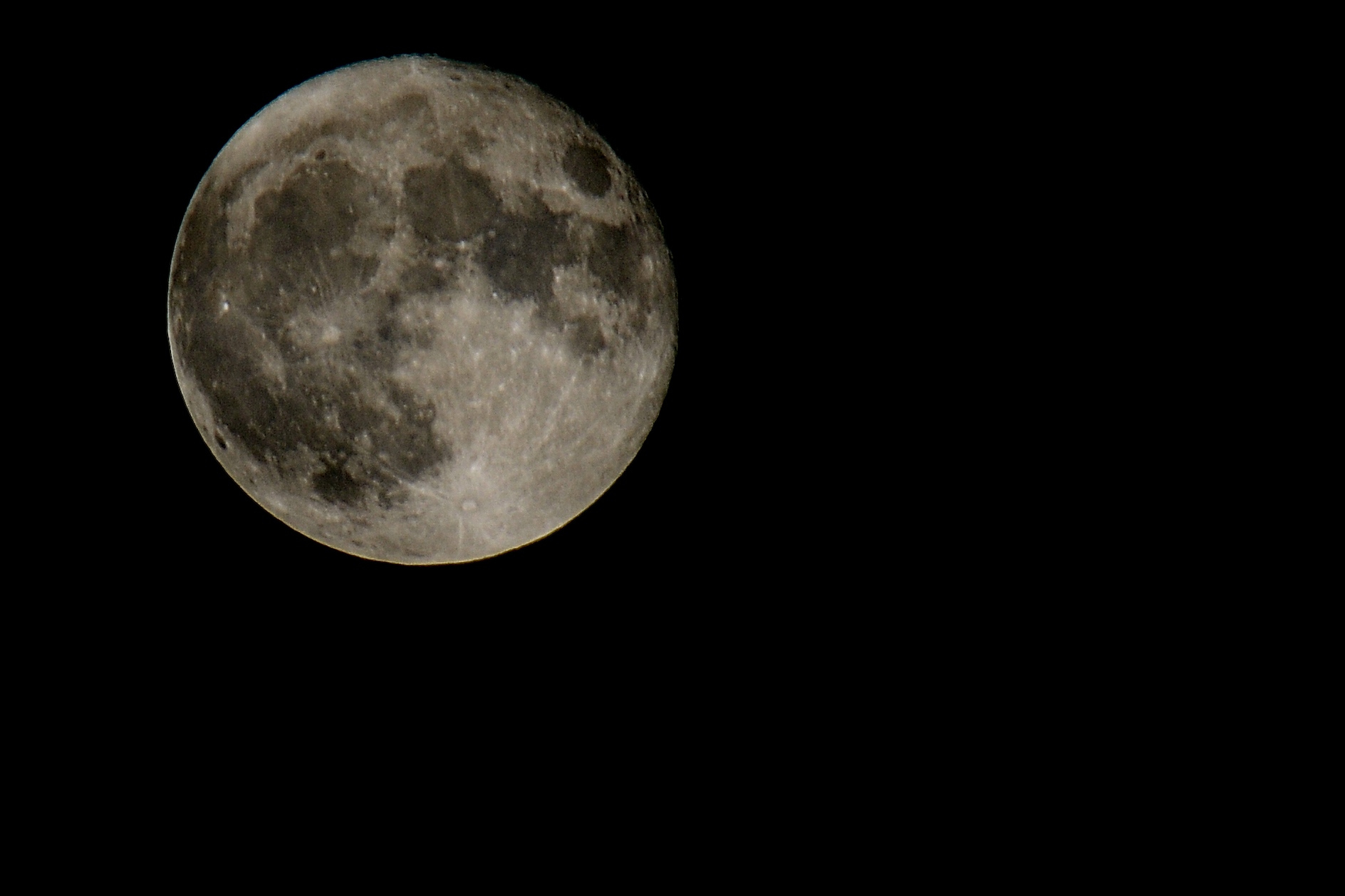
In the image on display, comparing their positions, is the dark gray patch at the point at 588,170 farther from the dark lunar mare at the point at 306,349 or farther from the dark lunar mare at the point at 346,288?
the dark lunar mare at the point at 306,349

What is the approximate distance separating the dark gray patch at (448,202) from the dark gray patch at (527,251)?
64 millimetres

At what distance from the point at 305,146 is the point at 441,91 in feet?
1.53

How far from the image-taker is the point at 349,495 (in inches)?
109

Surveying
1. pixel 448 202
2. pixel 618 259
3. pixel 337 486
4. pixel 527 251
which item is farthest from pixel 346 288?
pixel 618 259

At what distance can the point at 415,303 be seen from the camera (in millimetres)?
2457

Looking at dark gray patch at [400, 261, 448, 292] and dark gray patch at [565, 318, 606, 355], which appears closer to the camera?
dark gray patch at [400, 261, 448, 292]

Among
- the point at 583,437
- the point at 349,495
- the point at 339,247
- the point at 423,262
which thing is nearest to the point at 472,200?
the point at 423,262

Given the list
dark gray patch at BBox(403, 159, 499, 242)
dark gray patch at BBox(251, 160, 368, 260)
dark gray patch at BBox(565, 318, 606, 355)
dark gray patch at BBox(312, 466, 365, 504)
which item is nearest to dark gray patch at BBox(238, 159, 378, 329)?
dark gray patch at BBox(251, 160, 368, 260)

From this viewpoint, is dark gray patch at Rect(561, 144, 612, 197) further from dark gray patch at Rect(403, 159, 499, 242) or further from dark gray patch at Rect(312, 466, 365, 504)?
dark gray patch at Rect(312, 466, 365, 504)

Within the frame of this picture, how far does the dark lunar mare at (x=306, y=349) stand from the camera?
8.11 feet

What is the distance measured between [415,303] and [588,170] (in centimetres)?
77

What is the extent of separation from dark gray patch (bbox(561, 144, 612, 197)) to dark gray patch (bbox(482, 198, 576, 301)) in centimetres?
19

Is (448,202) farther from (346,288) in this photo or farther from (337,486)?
(337,486)

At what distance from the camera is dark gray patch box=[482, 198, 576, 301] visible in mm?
2500
